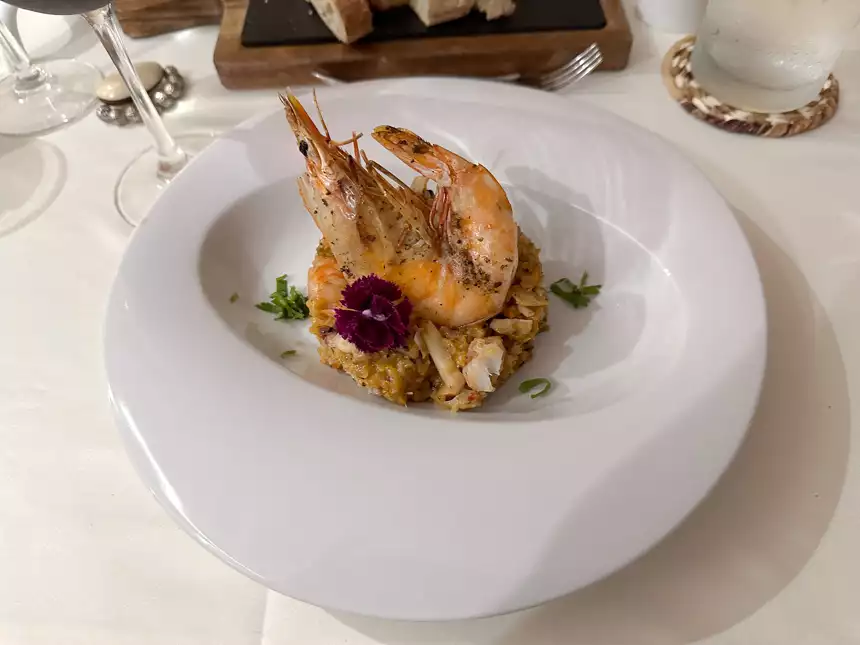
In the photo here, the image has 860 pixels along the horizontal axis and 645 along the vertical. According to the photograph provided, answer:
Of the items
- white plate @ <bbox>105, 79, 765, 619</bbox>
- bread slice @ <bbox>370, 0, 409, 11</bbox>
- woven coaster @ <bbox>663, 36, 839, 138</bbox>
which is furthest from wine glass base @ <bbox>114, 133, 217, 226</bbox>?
woven coaster @ <bbox>663, 36, 839, 138</bbox>

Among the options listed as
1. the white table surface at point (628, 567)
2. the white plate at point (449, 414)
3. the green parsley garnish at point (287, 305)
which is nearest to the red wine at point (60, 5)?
the white plate at point (449, 414)

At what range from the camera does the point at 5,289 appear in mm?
1096

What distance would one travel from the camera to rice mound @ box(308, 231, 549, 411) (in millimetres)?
844

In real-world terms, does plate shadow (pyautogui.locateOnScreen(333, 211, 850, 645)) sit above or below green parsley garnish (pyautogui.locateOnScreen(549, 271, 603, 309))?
below

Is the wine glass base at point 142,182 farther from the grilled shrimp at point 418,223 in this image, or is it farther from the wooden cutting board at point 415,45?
the grilled shrimp at point 418,223

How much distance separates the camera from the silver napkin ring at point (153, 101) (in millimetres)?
1336

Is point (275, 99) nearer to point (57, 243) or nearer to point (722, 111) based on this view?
point (57, 243)

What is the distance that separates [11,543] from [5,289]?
0.49m

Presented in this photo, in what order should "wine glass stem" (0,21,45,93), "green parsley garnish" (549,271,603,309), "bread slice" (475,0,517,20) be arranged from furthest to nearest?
"wine glass stem" (0,21,45,93), "bread slice" (475,0,517,20), "green parsley garnish" (549,271,603,309)

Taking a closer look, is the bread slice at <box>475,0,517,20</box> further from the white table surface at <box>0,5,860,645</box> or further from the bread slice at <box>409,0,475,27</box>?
the white table surface at <box>0,5,860,645</box>

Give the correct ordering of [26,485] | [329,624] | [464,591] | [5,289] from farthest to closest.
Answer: [5,289] < [26,485] < [329,624] < [464,591]

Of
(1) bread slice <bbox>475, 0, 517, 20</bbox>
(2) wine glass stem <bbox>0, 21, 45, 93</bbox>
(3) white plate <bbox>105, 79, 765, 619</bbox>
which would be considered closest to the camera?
(3) white plate <bbox>105, 79, 765, 619</bbox>

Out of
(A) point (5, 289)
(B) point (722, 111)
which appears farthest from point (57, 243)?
(B) point (722, 111)

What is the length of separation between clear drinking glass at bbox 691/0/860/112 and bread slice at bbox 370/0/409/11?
2.02 ft
